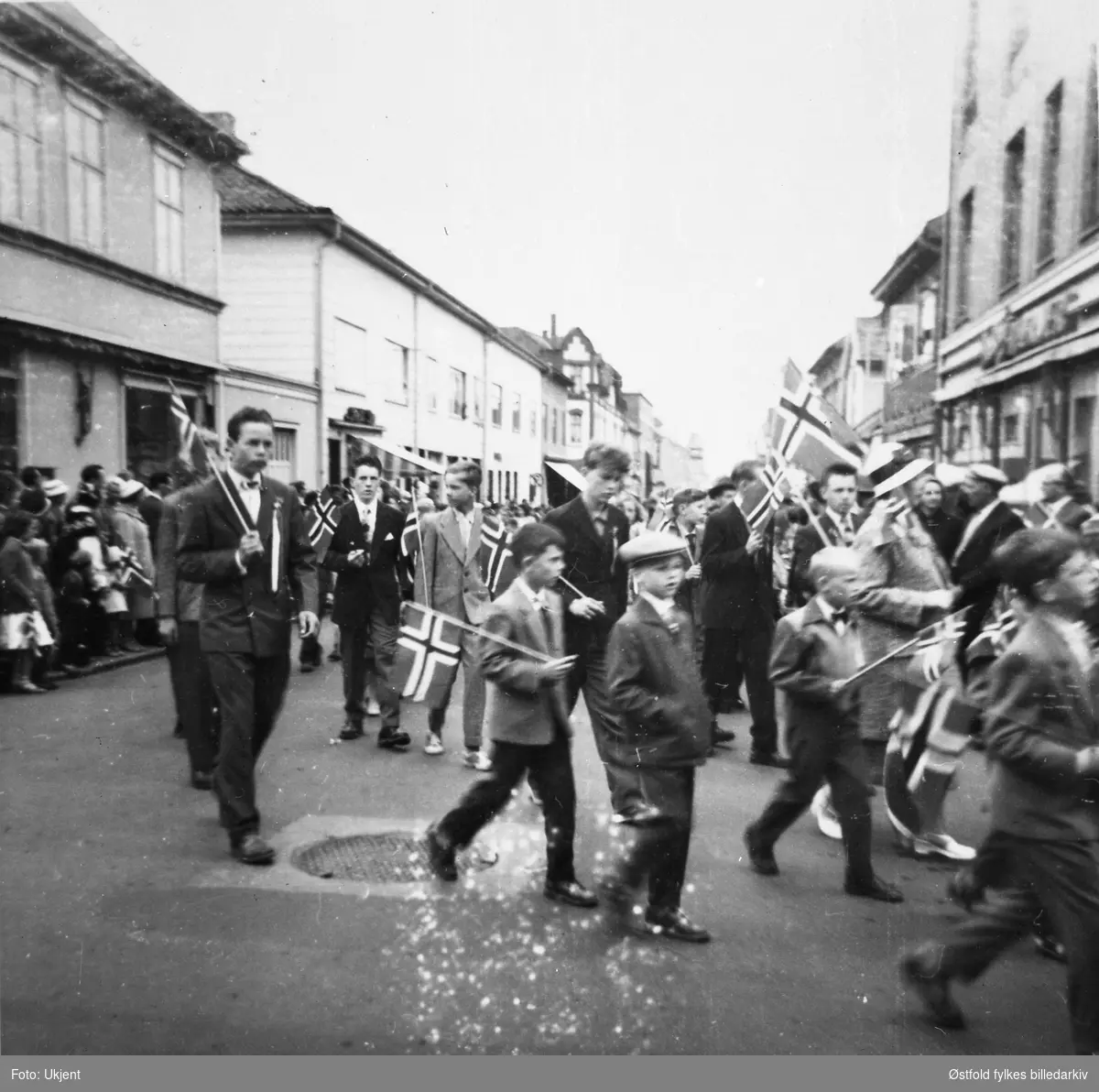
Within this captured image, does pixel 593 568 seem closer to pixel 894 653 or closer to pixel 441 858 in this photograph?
pixel 894 653

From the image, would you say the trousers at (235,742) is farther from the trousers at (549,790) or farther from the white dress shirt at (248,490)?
the trousers at (549,790)

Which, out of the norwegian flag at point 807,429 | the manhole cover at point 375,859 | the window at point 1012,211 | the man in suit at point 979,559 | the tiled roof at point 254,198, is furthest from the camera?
the tiled roof at point 254,198

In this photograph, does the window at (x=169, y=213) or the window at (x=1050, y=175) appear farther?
the window at (x=169, y=213)

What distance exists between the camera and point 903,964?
3.39 metres

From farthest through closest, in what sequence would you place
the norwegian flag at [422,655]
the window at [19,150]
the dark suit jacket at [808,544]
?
the window at [19,150]
the dark suit jacket at [808,544]
the norwegian flag at [422,655]

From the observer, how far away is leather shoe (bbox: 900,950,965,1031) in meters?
3.27

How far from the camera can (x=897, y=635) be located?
5.32 m

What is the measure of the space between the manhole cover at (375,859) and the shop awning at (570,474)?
6.32 feet

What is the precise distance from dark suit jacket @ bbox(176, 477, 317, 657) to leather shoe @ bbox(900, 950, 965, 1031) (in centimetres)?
301

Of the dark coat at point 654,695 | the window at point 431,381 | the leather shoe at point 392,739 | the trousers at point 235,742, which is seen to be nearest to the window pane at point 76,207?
the leather shoe at point 392,739

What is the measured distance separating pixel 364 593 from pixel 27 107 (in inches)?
338

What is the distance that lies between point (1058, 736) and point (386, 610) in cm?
516

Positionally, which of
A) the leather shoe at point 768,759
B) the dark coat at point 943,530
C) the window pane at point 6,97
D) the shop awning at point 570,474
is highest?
the window pane at point 6,97

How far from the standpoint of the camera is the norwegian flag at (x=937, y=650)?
507 centimetres
